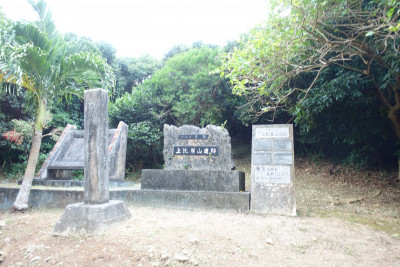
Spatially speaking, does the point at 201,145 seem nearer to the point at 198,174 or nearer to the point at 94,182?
the point at 198,174

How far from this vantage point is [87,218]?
3.82 meters

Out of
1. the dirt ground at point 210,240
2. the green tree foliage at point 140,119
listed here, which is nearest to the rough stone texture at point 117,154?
the dirt ground at point 210,240

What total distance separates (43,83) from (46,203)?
2.61 metres

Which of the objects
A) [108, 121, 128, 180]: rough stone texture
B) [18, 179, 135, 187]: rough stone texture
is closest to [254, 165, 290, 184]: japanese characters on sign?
[18, 179, 135, 187]: rough stone texture

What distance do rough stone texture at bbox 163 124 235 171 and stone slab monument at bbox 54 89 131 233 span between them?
203 cm

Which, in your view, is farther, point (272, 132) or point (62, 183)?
point (62, 183)

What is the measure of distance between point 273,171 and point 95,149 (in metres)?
3.25

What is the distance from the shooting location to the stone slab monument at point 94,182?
3.84 m

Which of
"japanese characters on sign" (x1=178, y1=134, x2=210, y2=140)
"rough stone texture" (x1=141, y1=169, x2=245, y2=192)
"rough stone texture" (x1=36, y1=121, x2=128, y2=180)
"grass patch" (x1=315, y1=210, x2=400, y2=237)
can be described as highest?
"japanese characters on sign" (x1=178, y1=134, x2=210, y2=140)

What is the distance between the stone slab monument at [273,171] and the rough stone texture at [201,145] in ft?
2.38

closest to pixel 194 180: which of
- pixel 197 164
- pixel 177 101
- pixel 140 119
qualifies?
pixel 197 164

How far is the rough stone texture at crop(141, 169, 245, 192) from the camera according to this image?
18.3ft

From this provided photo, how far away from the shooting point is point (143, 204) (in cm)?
578

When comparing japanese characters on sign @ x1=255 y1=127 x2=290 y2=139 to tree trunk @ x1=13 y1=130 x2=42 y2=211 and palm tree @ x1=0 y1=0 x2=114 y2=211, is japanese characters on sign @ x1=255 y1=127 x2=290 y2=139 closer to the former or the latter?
palm tree @ x1=0 y1=0 x2=114 y2=211
